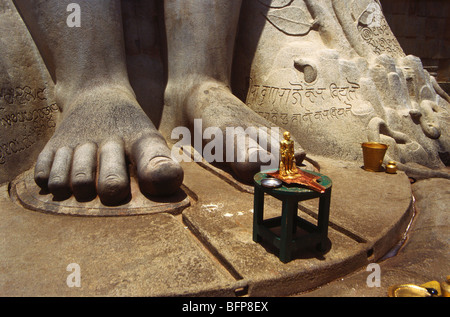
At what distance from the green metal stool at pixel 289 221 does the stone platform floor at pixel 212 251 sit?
0.04 metres

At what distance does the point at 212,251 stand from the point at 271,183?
307 millimetres

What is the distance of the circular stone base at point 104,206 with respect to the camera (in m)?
1.38

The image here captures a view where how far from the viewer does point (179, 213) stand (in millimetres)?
1434

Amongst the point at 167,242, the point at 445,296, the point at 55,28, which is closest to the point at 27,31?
the point at 55,28

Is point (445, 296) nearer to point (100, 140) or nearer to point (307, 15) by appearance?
point (100, 140)

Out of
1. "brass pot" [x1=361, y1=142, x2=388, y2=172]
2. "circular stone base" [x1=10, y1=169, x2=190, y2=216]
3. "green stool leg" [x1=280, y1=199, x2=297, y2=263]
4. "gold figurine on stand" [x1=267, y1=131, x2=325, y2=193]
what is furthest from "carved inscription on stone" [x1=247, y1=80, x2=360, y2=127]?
"green stool leg" [x1=280, y1=199, x2=297, y2=263]

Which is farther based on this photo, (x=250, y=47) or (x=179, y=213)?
(x=250, y=47)

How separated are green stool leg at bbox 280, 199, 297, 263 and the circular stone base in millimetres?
522

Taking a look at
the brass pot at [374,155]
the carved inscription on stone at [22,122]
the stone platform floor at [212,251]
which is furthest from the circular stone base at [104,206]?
the brass pot at [374,155]

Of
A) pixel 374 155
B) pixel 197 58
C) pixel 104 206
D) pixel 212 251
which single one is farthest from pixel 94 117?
pixel 374 155

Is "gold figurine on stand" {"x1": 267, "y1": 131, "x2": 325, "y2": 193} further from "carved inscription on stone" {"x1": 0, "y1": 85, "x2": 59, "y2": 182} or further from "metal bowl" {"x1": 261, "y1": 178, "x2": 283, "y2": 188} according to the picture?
"carved inscription on stone" {"x1": 0, "y1": 85, "x2": 59, "y2": 182}

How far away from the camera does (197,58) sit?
2.20 m

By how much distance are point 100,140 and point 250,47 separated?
4.61 ft

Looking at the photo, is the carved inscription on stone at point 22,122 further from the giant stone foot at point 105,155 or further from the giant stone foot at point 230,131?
the giant stone foot at point 230,131
